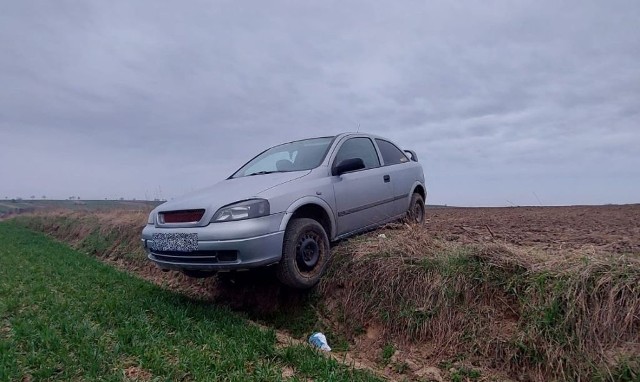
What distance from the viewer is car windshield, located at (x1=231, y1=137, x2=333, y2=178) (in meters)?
4.73

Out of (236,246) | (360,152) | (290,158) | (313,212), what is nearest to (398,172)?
(360,152)

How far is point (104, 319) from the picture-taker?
3848mm

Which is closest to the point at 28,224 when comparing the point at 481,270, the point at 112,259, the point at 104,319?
the point at 112,259

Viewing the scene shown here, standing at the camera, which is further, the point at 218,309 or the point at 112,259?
the point at 112,259

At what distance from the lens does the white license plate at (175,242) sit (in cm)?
369

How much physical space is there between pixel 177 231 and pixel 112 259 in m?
7.37

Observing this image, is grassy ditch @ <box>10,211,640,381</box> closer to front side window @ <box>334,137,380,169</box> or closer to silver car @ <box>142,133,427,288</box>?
silver car @ <box>142,133,427,288</box>

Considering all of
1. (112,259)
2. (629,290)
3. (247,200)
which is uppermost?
(247,200)

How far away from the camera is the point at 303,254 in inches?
158

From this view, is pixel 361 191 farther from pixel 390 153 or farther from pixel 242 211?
pixel 242 211

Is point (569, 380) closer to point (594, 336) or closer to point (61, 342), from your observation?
point (594, 336)

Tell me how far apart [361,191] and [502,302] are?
2.05m

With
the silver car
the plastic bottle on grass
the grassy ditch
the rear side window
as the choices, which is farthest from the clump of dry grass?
the rear side window

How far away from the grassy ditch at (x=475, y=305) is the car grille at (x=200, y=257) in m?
1.32
